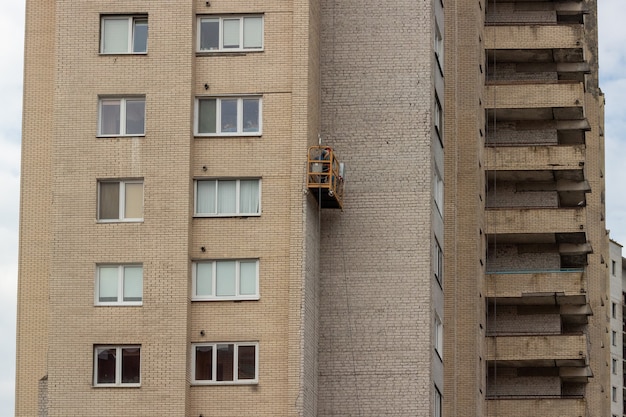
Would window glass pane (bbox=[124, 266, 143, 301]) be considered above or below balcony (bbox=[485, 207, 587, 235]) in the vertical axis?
below

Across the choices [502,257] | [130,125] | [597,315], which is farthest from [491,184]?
[130,125]

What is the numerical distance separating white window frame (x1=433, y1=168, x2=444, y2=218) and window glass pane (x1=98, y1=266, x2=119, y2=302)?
11.0 meters

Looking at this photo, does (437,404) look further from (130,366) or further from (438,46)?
(438,46)

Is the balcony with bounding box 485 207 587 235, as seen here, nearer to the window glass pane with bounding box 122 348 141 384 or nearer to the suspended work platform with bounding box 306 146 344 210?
the suspended work platform with bounding box 306 146 344 210

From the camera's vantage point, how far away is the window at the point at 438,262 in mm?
56194

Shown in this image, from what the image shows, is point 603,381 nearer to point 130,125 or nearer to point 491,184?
point 491,184

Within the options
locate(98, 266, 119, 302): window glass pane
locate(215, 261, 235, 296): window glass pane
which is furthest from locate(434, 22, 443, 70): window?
locate(98, 266, 119, 302): window glass pane

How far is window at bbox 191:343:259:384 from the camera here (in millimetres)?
50438

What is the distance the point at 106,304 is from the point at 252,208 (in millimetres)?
5118

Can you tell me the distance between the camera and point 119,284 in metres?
51.2

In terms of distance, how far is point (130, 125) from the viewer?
52344 millimetres

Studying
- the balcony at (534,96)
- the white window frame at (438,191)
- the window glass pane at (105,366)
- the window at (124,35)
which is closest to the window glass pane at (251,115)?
the window at (124,35)

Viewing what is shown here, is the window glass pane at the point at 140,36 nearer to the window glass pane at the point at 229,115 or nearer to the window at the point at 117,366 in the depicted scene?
the window glass pane at the point at 229,115

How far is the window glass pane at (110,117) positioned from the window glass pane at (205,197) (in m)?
3.00
